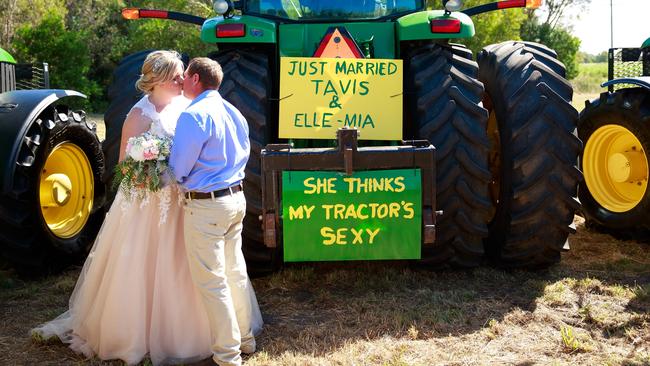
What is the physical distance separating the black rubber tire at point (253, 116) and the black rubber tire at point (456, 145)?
94cm

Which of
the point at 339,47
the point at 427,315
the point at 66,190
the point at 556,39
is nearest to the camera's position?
the point at 427,315

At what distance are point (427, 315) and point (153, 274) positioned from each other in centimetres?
154

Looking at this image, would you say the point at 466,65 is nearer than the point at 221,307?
No

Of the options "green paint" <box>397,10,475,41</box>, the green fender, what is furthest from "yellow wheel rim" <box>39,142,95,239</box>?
"green paint" <box>397,10,475,41</box>

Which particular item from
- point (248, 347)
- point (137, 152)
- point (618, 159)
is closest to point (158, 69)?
point (137, 152)

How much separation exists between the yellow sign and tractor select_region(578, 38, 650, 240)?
2416 mm

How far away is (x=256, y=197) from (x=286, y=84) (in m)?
0.70

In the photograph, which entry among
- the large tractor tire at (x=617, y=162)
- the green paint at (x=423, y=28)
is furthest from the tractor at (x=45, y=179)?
the large tractor tire at (x=617, y=162)

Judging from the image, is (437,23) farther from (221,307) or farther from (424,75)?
(221,307)

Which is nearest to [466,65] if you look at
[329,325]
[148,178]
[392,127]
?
[392,127]

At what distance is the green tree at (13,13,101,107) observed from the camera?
2145 cm

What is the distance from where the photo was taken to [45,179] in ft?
17.0

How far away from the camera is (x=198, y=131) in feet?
10.5

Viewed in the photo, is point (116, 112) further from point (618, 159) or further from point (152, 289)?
point (618, 159)
